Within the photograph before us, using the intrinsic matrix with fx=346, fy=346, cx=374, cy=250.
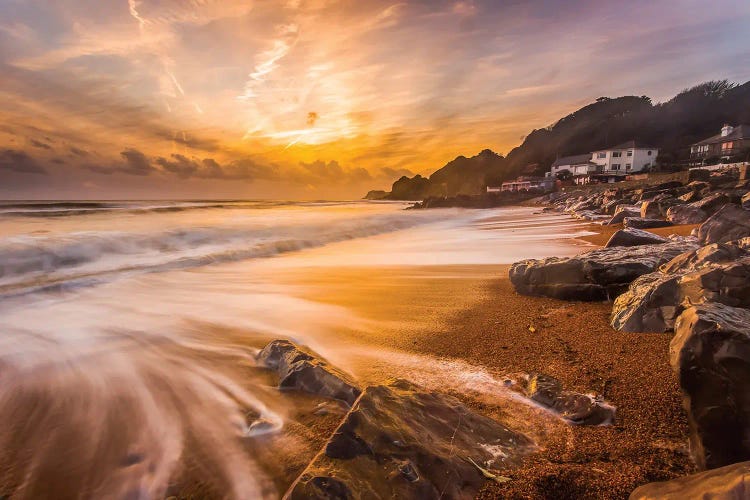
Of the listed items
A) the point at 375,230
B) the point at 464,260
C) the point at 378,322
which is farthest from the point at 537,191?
the point at 378,322

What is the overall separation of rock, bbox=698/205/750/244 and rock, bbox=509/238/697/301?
2.53 meters

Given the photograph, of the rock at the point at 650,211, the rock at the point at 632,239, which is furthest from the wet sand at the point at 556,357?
the rock at the point at 650,211

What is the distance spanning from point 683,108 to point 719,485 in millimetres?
115357

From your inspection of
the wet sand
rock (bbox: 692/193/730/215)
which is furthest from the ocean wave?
rock (bbox: 692/193/730/215)

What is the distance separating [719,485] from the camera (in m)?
1.36

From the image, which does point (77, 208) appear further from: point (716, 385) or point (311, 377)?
point (716, 385)

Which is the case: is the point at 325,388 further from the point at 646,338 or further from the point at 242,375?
Result: the point at 646,338

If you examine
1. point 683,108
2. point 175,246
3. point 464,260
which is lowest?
point 464,260

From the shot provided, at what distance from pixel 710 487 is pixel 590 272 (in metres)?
3.79

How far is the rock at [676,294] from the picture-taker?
313cm

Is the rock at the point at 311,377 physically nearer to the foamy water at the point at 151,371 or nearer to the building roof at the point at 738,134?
the foamy water at the point at 151,371

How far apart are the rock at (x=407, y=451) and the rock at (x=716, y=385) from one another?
0.89m

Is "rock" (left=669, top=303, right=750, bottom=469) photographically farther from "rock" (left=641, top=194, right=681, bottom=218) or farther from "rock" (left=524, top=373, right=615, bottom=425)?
"rock" (left=641, top=194, right=681, bottom=218)

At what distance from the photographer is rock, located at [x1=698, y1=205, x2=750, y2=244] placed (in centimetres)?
704
